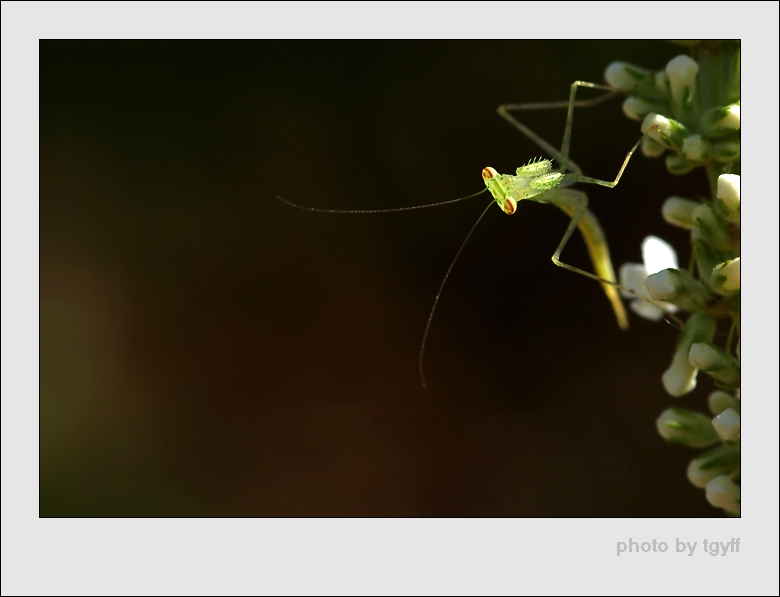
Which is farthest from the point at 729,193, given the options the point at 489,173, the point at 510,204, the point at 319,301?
the point at 319,301

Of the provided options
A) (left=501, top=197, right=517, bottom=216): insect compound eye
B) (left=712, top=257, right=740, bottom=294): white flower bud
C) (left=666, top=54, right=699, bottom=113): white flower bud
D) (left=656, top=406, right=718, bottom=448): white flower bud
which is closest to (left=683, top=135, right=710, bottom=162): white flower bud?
(left=666, top=54, right=699, bottom=113): white flower bud

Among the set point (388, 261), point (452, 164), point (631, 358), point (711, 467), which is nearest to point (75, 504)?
point (388, 261)

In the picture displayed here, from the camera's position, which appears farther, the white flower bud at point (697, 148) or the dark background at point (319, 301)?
the dark background at point (319, 301)

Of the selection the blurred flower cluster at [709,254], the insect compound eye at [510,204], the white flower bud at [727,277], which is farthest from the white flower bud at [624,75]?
the white flower bud at [727,277]

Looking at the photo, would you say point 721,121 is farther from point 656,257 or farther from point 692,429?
point 692,429

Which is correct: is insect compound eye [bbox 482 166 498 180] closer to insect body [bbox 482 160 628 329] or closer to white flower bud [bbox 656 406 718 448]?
insect body [bbox 482 160 628 329]

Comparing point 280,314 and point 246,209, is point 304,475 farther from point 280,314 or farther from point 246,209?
point 246,209

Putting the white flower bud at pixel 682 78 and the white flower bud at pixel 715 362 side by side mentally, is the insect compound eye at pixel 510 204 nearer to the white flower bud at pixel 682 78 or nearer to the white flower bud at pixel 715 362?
the white flower bud at pixel 682 78
